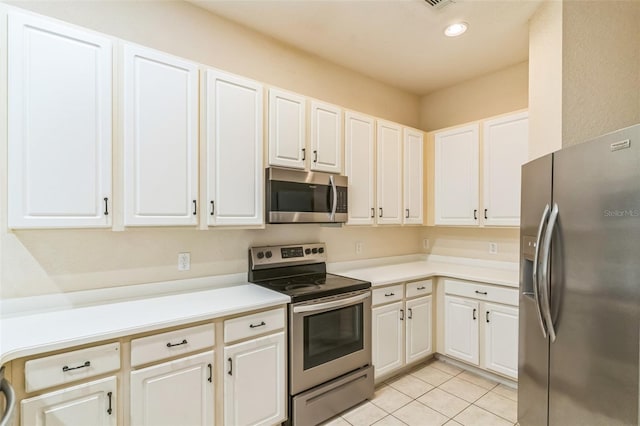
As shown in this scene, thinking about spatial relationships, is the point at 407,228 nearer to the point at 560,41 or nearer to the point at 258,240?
the point at 258,240

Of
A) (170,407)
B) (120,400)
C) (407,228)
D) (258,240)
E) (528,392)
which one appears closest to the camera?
(120,400)

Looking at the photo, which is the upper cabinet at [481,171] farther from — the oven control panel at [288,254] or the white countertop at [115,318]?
the white countertop at [115,318]

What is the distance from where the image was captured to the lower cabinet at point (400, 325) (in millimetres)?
2613

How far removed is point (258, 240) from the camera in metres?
2.57

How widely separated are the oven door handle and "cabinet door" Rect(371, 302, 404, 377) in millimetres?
268

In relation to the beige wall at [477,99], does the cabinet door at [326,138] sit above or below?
below

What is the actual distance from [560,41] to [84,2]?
306 centimetres

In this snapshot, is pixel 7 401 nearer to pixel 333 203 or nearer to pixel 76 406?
pixel 76 406

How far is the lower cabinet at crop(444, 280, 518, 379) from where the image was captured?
101 inches

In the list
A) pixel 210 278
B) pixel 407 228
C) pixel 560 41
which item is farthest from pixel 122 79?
pixel 407 228

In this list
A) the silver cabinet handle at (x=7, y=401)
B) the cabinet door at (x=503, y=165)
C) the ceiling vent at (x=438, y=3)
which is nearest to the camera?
the silver cabinet handle at (x=7, y=401)

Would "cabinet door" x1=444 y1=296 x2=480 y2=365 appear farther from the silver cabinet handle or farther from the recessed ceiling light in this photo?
the silver cabinet handle

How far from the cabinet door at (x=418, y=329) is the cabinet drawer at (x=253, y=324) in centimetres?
137

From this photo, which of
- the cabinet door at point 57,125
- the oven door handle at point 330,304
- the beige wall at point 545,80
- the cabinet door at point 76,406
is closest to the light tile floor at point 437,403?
the oven door handle at point 330,304
